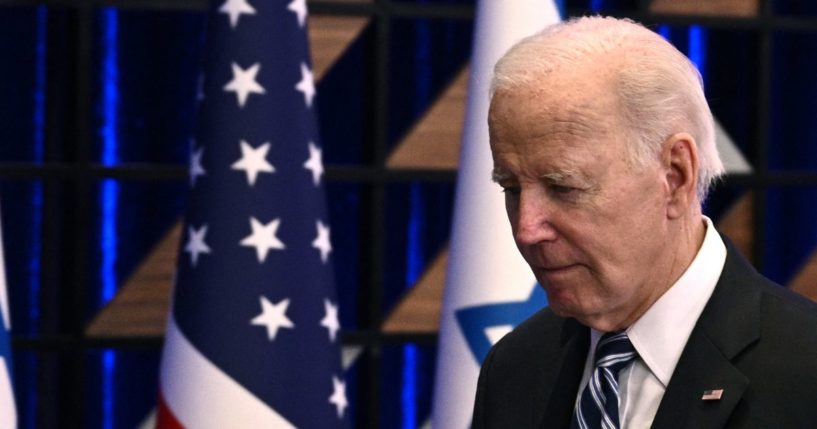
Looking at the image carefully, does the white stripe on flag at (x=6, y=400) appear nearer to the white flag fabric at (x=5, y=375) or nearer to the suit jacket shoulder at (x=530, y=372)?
the white flag fabric at (x=5, y=375)

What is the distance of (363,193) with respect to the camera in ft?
14.4

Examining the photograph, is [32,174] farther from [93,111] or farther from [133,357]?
[133,357]

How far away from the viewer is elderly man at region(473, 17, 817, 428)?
1.48m

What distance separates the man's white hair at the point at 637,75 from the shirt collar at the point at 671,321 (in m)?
0.12

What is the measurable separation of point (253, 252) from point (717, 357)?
6.01 ft

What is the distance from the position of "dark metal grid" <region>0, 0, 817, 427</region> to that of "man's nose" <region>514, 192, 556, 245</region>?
9.13ft

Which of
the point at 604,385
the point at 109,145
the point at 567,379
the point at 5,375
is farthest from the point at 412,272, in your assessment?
the point at 604,385

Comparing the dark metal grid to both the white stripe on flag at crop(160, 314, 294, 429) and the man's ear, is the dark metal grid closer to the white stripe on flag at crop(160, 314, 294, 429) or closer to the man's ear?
the white stripe on flag at crop(160, 314, 294, 429)

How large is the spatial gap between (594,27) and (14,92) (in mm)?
2960

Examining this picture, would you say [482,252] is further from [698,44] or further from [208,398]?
[698,44]

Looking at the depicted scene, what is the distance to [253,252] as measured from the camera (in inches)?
125

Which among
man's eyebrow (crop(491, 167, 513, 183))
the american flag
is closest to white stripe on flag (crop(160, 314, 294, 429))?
the american flag

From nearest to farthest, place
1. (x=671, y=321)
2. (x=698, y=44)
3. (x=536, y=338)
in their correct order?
(x=671, y=321), (x=536, y=338), (x=698, y=44)

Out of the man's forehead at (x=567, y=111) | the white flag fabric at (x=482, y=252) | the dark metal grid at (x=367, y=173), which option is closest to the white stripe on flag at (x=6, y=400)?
the dark metal grid at (x=367, y=173)
